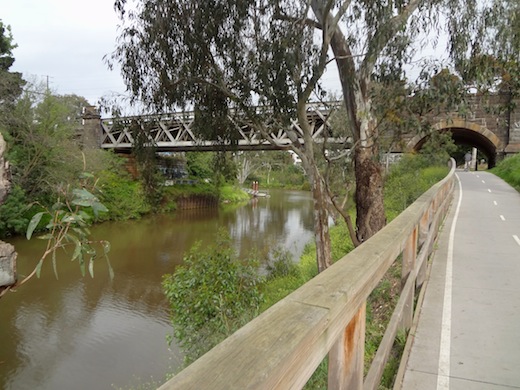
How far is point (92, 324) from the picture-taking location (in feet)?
34.0

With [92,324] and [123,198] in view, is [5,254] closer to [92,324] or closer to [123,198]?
[92,324]

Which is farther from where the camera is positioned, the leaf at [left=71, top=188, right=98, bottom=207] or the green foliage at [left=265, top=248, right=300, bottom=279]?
the green foliage at [left=265, top=248, right=300, bottom=279]

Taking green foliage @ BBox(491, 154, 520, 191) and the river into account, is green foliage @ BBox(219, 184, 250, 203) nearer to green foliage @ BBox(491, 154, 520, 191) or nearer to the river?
the river

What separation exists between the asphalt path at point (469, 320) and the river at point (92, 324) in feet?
17.6

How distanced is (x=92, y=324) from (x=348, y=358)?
1034 centimetres

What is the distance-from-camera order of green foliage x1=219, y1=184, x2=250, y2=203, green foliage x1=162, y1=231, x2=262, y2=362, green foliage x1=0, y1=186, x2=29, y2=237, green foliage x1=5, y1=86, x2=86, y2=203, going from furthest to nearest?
green foliage x1=219, y1=184, x2=250, y2=203
green foliage x1=5, y1=86, x2=86, y2=203
green foliage x1=0, y1=186, x2=29, y2=237
green foliage x1=162, y1=231, x2=262, y2=362

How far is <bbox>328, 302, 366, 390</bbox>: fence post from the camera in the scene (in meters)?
1.34

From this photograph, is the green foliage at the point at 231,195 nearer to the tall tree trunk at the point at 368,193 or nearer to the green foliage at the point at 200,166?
the green foliage at the point at 200,166

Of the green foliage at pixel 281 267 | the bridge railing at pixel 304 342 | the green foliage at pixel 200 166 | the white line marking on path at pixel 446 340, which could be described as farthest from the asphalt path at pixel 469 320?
the green foliage at pixel 200 166

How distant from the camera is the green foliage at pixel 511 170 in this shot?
838 inches

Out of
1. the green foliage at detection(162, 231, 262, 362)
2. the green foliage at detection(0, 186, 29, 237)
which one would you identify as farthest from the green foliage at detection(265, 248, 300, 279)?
A: the green foliage at detection(0, 186, 29, 237)

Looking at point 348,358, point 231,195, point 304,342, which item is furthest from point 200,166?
point 304,342

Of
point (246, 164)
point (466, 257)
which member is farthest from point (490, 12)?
point (246, 164)

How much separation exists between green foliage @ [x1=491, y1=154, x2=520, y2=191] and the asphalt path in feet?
52.3
